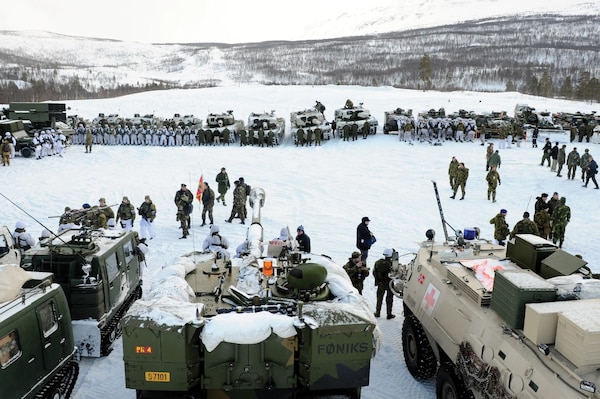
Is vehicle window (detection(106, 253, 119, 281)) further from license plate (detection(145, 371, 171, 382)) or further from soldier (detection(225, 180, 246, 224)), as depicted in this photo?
soldier (detection(225, 180, 246, 224))

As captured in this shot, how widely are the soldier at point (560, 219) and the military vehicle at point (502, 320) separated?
5.71 metres

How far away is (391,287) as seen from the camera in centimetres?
996

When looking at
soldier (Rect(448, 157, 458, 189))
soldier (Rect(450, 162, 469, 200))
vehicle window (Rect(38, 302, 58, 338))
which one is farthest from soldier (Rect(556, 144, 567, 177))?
vehicle window (Rect(38, 302, 58, 338))

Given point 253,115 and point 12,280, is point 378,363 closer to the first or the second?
point 12,280

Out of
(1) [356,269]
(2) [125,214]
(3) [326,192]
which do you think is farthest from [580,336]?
(3) [326,192]

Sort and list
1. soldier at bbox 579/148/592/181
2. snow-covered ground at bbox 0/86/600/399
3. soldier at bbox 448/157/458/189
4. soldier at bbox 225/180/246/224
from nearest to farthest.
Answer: snow-covered ground at bbox 0/86/600/399 < soldier at bbox 225/180/246/224 < soldier at bbox 448/157/458/189 < soldier at bbox 579/148/592/181

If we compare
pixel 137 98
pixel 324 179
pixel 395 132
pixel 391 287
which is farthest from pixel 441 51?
pixel 391 287

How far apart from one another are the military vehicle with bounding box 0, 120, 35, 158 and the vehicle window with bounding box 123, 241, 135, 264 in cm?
2033

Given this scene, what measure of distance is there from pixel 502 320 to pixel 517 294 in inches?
20.3

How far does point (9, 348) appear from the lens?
20.1ft

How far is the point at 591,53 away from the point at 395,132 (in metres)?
109

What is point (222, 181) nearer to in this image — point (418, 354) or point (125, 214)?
point (125, 214)

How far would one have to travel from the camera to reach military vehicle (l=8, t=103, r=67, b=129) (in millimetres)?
32844

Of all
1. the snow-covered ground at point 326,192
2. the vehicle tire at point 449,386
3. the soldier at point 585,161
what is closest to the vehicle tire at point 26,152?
the snow-covered ground at point 326,192
